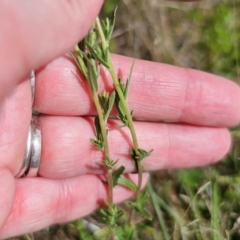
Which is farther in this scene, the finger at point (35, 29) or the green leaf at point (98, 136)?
the green leaf at point (98, 136)

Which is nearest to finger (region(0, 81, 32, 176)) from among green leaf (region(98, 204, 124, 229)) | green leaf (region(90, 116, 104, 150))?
green leaf (region(90, 116, 104, 150))

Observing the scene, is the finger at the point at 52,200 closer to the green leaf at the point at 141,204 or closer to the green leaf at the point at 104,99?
the green leaf at the point at 141,204

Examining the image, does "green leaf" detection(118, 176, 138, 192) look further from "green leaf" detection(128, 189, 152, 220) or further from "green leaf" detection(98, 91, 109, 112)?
"green leaf" detection(98, 91, 109, 112)

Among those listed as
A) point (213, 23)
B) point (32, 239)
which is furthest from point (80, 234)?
point (213, 23)

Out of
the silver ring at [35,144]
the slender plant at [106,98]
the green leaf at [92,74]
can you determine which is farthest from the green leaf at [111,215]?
the green leaf at [92,74]

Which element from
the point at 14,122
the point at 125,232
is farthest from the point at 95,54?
the point at 125,232

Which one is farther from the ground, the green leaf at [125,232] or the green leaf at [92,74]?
the green leaf at [92,74]

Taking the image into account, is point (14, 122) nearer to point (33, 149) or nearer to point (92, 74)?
point (33, 149)

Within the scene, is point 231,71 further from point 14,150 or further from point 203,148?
point 14,150
